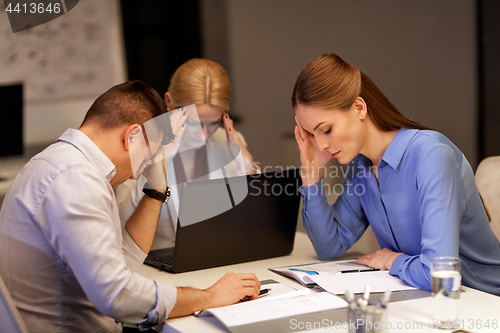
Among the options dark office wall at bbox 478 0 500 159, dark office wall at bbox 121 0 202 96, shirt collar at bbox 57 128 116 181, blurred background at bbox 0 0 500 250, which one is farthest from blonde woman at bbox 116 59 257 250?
dark office wall at bbox 121 0 202 96

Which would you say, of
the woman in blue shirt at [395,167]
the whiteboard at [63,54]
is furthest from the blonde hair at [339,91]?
the whiteboard at [63,54]

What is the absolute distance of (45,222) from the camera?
90 centimetres

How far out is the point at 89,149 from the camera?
3.35 ft

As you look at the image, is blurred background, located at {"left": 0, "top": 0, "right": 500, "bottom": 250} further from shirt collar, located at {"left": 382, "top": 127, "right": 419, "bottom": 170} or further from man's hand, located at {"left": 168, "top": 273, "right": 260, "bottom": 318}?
man's hand, located at {"left": 168, "top": 273, "right": 260, "bottom": 318}

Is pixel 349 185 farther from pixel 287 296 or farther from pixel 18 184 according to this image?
pixel 18 184

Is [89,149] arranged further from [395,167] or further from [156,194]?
[395,167]

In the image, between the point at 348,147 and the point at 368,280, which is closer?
the point at 368,280

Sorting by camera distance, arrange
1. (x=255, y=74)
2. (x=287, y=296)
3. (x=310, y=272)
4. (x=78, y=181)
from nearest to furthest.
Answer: (x=78, y=181) → (x=287, y=296) → (x=310, y=272) → (x=255, y=74)

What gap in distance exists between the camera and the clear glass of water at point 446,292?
2.77 feet

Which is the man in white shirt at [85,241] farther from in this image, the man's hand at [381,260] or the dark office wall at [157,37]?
the dark office wall at [157,37]

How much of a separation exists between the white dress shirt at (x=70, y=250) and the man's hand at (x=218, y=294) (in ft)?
0.12

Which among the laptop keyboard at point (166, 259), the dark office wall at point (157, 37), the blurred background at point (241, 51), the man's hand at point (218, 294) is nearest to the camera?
the man's hand at point (218, 294)

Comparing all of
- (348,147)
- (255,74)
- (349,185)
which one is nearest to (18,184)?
(348,147)

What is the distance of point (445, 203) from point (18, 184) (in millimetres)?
948
